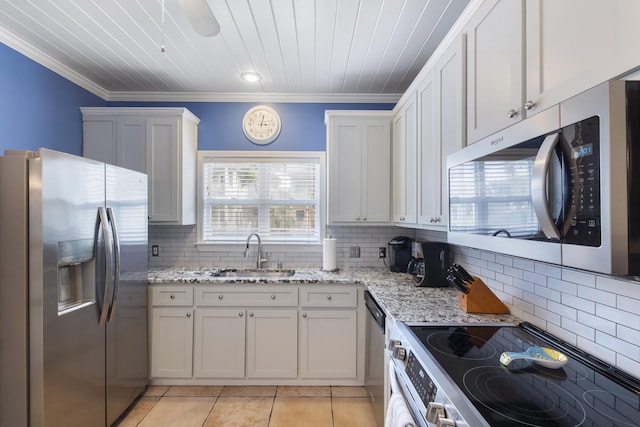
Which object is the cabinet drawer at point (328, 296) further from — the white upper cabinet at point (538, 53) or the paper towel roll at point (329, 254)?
the white upper cabinet at point (538, 53)

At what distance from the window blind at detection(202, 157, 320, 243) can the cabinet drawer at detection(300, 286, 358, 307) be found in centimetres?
72

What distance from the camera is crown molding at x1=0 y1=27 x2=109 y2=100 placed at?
7.02 feet

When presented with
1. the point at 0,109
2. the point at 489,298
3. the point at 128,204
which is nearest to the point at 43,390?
the point at 128,204

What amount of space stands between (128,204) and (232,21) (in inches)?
55.4

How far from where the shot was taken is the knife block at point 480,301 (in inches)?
67.3

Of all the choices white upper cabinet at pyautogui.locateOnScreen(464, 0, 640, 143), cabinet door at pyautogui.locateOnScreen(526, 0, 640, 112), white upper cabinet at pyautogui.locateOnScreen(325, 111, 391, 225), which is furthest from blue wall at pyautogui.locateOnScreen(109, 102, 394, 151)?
cabinet door at pyautogui.locateOnScreen(526, 0, 640, 112)

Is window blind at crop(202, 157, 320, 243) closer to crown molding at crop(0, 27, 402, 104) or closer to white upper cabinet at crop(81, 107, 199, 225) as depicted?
white upper cabinet at crop(81, 107, 199, 225)

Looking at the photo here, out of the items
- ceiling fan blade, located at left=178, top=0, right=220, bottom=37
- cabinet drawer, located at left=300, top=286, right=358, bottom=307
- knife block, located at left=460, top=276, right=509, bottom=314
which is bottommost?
cabinet drawer, located at left=300, top=286, right=358, bottom=307

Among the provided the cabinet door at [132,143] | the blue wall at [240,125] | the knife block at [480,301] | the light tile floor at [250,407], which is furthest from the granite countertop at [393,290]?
the blue wall at [240,125]

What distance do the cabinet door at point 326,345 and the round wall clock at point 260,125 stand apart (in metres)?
1.77

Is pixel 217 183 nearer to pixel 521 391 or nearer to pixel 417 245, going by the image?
pixel 417 245

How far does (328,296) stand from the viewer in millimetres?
2598

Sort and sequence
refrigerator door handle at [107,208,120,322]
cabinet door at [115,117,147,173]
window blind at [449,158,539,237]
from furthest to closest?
cabinet door at [115,117,147,173] → refrigerator door handle at [107,208,120,322] → window blind at [449,158,539,237]

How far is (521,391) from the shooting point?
38.4 inches
